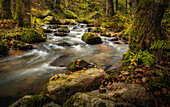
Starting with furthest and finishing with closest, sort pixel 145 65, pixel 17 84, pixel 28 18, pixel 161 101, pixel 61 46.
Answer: pixel 28 18, pixel 61 46, pixel 17 84, pixel 145 65, pixel 161 101

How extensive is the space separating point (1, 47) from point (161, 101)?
7.47 metres

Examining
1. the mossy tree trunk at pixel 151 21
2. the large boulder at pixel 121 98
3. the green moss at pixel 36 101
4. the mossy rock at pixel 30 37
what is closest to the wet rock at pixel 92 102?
the large boulder at pixel 121 98

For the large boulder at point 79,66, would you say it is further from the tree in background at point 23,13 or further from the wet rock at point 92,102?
the tree in background at point 23,13

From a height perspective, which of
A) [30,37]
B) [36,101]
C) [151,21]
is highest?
[151,21]

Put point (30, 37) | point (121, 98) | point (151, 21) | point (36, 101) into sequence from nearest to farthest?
1. point (121, 98)
2. point (36, 101)
3. point (151, 21)
4. point (30, 37)

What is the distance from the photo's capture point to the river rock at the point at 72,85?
2617 mm

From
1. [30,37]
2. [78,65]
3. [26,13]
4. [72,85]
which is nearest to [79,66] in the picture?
[78,65]

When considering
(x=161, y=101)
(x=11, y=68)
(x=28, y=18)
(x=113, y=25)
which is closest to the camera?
(x=161, y=101)

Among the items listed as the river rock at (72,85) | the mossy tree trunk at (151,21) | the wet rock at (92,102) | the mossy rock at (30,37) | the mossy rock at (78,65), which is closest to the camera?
Result: the wet rock at (92,102)

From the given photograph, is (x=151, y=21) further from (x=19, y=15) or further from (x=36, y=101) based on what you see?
(x=19, y=15)

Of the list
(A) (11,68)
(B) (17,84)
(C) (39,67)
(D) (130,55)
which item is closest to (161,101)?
(D) (130,55)

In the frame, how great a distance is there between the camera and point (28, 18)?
396 inches

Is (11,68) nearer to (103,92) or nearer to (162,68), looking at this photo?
(103,92)

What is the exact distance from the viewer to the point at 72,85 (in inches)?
108
